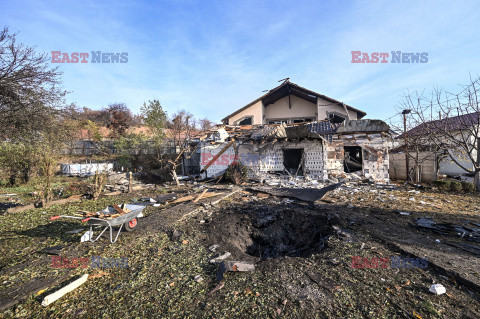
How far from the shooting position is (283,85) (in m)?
16.5

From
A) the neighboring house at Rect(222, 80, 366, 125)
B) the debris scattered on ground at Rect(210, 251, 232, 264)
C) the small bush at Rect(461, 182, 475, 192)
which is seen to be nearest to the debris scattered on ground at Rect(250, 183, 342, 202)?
the debris scattered on ground at Rect(210, 251, 232, 264)

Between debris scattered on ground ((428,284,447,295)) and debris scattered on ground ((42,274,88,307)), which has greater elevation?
debris scattered on ground ((428,284,447,295))

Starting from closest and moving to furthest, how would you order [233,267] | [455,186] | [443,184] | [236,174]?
[233,267] → [455,186] → [443,184] → [236,174]

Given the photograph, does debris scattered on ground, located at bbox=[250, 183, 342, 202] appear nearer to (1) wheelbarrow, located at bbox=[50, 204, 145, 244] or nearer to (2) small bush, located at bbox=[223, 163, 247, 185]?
(2) small bush, located at bbox=[223, 163, 247, 185]

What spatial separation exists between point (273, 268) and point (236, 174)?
888 centimetres

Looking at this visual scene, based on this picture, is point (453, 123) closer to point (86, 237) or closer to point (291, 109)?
point (291, 109)

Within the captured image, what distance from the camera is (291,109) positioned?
17.7 metres

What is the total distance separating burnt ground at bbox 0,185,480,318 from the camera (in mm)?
2488

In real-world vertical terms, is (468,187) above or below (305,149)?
below

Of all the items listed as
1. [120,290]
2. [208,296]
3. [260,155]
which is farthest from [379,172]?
[120,290]

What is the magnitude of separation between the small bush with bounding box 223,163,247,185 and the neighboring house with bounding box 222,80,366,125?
652 centimetres

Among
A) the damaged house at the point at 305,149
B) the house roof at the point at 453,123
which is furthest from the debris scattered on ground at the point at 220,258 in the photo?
the damaged house at the point at 305,149

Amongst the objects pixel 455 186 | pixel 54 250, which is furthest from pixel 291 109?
pixel 54 250

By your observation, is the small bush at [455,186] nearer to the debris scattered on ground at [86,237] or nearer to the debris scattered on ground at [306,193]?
the debris scattered on ground at [306,193]
